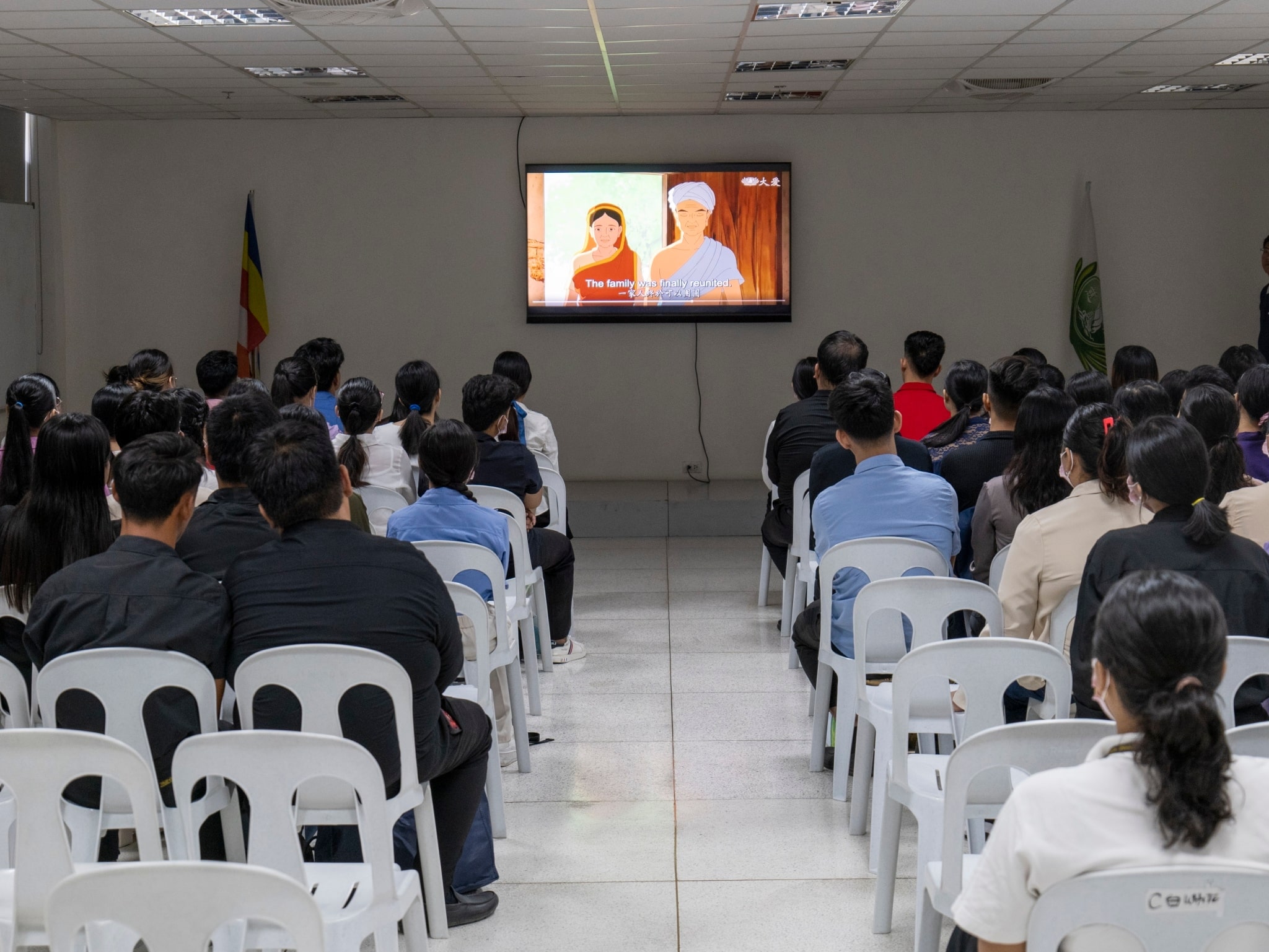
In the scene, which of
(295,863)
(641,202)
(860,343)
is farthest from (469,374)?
(295,863)

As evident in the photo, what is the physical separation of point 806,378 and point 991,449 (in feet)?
6.21

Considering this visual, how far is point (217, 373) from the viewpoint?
18.0 ft

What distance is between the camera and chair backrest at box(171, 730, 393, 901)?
6.42 feet

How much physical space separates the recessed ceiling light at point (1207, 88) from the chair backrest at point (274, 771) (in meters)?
7.40

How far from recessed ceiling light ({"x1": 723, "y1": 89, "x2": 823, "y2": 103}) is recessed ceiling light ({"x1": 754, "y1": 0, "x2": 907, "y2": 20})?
2.03 m

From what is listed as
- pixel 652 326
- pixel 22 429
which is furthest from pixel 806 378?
pixel 22 429

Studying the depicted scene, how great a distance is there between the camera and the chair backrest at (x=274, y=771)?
1958 millimetres

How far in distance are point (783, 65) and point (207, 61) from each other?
3308 millimetres

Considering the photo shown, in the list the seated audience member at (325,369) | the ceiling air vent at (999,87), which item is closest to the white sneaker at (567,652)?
the seated audience member at (325,369)

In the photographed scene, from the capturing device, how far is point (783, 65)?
6746 mm

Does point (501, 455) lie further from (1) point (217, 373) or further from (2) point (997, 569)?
(2) point (997, 569)

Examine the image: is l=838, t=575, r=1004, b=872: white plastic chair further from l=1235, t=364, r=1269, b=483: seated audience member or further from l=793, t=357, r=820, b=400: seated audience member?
l=793, t=357, r=820, b=400: seated audience member

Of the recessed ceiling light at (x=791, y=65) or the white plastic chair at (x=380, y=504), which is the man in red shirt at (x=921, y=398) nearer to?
the recessed ceiling light at (x=791, y=65)

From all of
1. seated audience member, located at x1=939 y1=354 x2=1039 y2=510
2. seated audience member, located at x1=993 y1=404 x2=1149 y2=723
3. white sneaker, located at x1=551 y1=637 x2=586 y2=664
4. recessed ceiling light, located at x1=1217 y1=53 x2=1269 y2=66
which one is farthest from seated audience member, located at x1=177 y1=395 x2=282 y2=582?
recessed ceiling light, located at x1=1217 y1=53 x2=1269 y2=66
